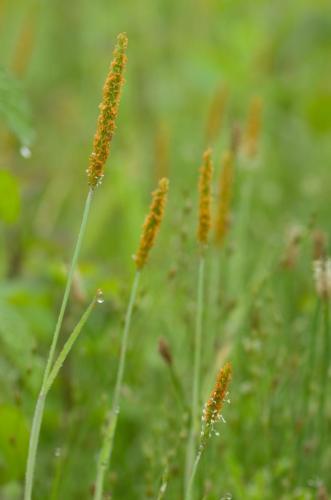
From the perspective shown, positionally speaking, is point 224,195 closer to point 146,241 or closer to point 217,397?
point 146,241

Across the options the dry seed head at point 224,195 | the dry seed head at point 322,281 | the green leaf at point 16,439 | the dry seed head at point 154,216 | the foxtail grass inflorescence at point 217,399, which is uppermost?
the dry seed head at point 224,195

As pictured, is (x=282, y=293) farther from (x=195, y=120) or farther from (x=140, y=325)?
(x=195, y=120)

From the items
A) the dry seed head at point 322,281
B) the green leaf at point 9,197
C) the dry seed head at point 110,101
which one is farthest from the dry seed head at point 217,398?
the green leaf at point 9,197

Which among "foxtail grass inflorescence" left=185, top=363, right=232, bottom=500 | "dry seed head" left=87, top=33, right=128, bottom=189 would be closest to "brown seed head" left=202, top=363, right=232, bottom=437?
"foxtail grass inflorescence" left=185, top=363, right=232, bottom=500

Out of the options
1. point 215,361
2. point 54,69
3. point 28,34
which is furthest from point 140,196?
point 54,69

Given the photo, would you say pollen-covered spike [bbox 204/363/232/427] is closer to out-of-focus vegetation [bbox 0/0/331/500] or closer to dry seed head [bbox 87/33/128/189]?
out-of-focus vegetation [bbox 0/0/331/500]

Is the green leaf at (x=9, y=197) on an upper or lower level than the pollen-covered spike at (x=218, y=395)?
upper

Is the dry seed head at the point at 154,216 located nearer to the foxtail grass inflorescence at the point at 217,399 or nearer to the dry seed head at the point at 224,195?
the foxtail grass inflorescence at the point at 217,399
